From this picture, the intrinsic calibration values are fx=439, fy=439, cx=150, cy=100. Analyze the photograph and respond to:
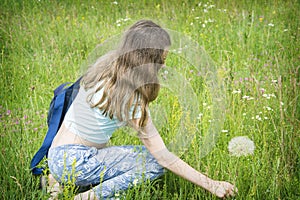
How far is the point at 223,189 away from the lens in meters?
1.98

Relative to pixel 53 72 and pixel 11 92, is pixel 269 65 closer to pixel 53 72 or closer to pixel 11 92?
pixel 53 72

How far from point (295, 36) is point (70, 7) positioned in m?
2.54

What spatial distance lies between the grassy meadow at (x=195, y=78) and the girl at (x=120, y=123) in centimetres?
11

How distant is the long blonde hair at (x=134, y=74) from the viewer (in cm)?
196

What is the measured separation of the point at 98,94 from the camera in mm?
2012

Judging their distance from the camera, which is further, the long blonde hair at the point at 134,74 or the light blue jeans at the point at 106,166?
the light blue jeans at the point at 106,166

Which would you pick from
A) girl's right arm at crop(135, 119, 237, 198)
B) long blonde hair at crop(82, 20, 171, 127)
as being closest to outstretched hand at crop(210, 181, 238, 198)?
girl's right arm at crop(135, 119, 237, 198)

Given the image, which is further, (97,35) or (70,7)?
(70,7)

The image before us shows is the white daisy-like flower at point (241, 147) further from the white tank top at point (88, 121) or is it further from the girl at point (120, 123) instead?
the white tank top at point (88, 121)

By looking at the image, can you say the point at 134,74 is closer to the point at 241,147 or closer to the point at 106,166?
the point at 106,166

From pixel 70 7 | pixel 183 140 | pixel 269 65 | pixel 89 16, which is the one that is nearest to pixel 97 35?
pixel 89 16

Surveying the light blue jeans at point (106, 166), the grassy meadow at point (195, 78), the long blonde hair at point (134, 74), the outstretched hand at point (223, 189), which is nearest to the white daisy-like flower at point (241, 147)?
the grassy meadow at point (195, 78)

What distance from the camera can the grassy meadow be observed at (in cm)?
212

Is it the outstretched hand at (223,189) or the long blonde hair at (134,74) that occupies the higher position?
the long blonde hair at (134,74)
